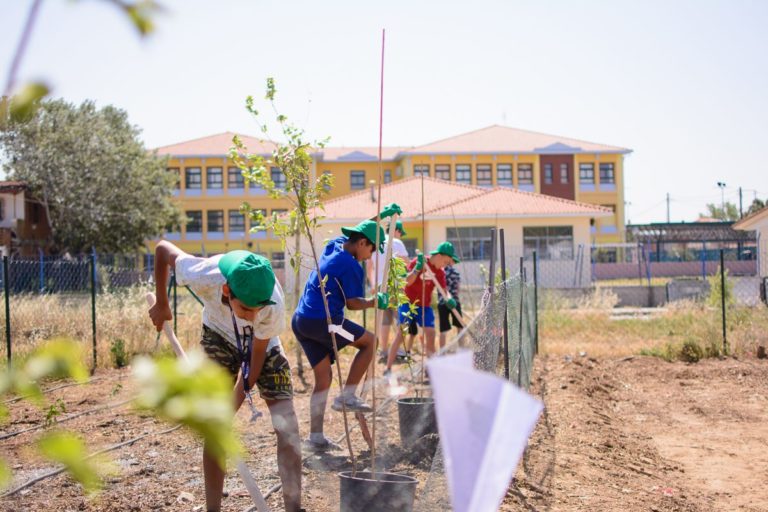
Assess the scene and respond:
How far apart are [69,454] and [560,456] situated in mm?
5934

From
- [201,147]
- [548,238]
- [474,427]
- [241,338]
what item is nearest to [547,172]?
[548,238]

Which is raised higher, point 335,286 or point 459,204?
point 459,204

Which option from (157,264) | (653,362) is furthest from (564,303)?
(157,264)

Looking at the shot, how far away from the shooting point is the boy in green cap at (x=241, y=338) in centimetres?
387

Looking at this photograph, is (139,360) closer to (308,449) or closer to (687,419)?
(308,449)

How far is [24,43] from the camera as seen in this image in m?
0.88

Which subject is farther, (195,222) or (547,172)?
(547,172)

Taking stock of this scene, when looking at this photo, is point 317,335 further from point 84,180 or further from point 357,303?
point 84,180

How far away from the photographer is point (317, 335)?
5.85m

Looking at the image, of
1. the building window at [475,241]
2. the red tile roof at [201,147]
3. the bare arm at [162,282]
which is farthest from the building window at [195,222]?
the bare arm at [162,282]

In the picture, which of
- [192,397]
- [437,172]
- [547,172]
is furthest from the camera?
[547,172]

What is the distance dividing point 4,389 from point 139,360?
0.15 meters

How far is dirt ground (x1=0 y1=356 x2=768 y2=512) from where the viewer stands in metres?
4.96

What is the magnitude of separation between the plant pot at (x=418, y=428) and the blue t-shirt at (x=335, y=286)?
0.85m
